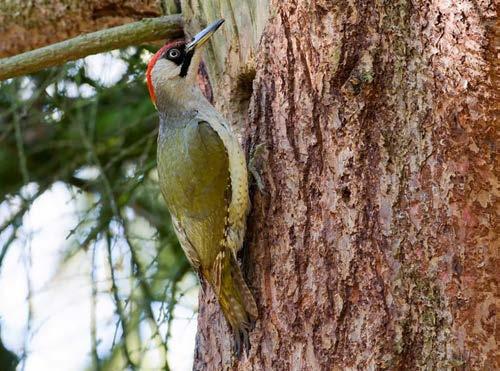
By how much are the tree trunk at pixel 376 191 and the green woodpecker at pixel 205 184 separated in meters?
0.08

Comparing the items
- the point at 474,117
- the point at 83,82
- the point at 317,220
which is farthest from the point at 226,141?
the point at 83,82

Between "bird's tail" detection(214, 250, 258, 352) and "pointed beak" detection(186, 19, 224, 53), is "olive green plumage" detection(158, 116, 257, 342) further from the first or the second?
"pointed beak" detection(186, 19, 224, 53)

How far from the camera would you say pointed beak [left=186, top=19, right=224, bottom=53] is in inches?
134

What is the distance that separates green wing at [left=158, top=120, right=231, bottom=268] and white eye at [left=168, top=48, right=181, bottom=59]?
0.42 meters

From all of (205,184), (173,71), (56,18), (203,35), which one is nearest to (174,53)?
(173,71)

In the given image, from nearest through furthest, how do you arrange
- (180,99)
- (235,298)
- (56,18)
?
1. (235,298)
2. (180,99)
3. (56,18)

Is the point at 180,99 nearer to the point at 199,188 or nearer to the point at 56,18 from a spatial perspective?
the point at 199,188

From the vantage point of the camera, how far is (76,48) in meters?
3.56

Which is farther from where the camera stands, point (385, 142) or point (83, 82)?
point (83, 82)

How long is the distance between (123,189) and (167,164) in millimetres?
925

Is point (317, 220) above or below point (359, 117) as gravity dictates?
below

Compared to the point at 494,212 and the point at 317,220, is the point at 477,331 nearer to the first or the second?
the point at 494,212

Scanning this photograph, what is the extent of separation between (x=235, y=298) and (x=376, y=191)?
0.63m

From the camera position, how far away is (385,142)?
8.89 feet
